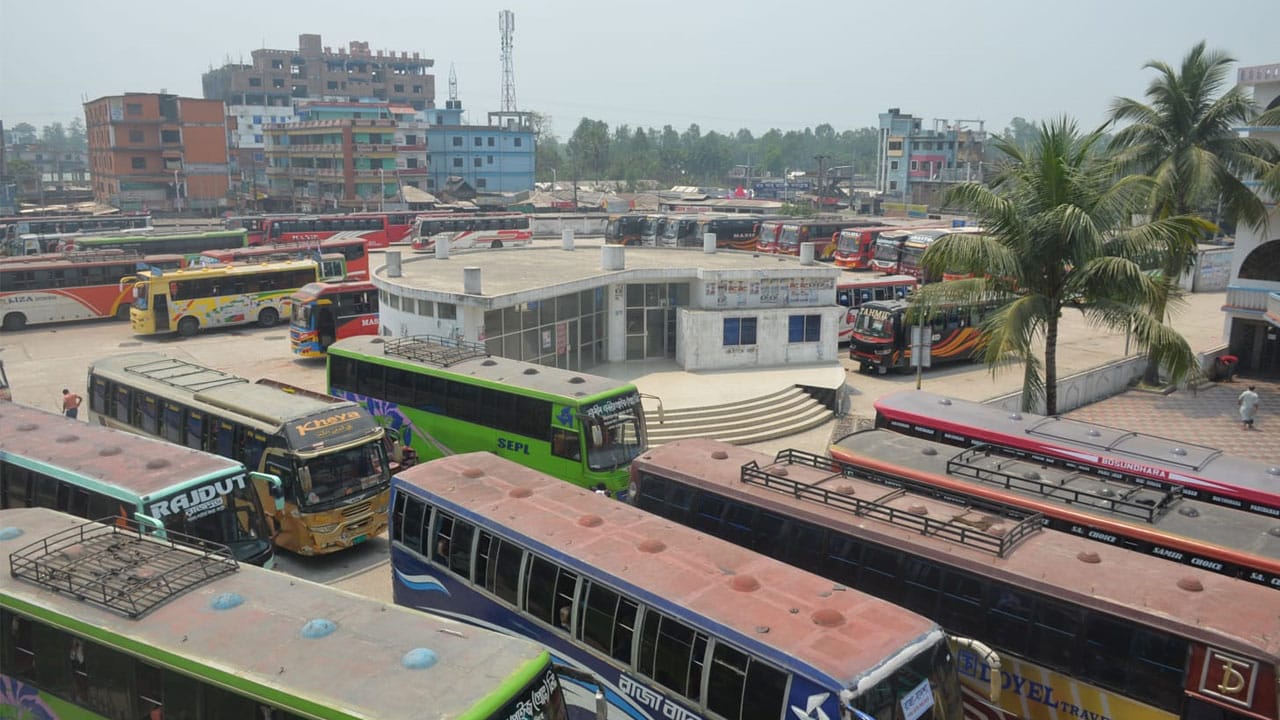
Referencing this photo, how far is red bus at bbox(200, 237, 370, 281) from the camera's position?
1678 inches

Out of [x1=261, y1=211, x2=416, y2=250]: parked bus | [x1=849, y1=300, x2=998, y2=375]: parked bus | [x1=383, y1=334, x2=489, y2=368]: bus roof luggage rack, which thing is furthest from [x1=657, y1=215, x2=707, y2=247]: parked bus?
[x1=383, y1=334, x2=489, y2=368]: bus roof luggage rack

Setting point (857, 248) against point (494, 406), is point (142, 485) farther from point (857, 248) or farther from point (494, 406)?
point (857, 248)

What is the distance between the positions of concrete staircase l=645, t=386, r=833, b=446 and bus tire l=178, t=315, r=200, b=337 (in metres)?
21.7

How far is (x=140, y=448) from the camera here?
45.7 ft

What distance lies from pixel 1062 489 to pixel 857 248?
129ft

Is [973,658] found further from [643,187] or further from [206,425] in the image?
[643,187]

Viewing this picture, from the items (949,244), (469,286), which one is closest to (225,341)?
(469,286)

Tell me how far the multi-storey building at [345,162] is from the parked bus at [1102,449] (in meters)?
Result: 68.9

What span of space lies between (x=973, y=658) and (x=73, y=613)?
30.1 ft

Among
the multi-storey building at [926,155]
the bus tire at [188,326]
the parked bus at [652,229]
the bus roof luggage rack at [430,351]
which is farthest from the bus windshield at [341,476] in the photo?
the multi-storey building at [926,155]

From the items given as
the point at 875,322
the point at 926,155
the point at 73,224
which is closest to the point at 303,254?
the point at 73,224

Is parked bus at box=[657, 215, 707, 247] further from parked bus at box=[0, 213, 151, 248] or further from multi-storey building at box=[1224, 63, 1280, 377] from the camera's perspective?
parked bus at box=[0, 213, 151, 248]

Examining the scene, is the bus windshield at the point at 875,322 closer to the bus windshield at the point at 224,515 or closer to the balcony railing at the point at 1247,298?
the balcony railing at the point at 1247,298

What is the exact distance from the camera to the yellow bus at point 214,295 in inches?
1357
